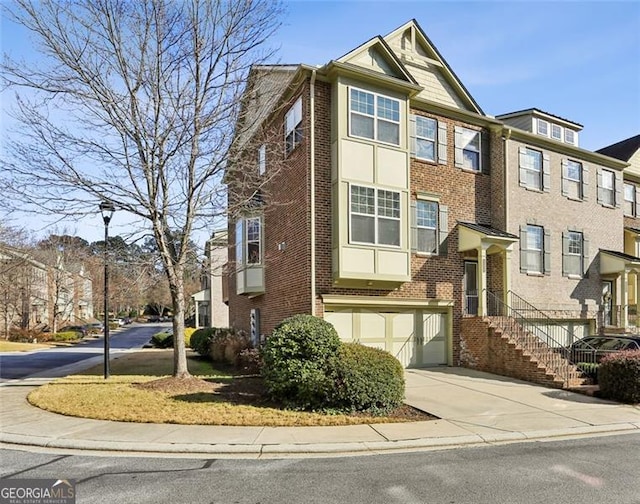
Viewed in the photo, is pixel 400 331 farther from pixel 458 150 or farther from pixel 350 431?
pixel 350 431

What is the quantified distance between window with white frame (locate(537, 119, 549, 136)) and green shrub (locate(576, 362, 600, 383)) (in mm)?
10602

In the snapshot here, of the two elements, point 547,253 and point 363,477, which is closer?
point 363,477

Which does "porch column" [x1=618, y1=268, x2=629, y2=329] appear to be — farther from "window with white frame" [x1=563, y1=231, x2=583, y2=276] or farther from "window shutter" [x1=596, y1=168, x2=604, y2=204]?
"window shutter" [x1=596, y1=168, x2=604, y2=204]

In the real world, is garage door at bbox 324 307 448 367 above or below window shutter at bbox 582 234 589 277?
below

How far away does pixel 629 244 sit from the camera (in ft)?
74.3

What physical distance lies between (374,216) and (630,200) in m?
16.9

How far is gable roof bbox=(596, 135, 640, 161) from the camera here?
78.1ft

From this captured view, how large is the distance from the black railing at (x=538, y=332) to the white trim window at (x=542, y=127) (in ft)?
25.9

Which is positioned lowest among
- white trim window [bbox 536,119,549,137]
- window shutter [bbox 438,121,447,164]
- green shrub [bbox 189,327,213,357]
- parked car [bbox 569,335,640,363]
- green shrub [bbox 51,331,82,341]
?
green shrub [bbox 51,331,82,341]

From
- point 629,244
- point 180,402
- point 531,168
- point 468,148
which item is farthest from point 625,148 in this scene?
point 180,402

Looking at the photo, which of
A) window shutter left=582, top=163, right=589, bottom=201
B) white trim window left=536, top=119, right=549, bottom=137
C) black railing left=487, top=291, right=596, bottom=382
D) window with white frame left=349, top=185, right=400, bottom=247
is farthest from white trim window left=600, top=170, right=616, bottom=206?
window with white frame left=349, top=185, right=400, bottom=247

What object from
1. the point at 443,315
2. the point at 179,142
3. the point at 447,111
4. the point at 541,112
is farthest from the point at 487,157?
the point at 179,142

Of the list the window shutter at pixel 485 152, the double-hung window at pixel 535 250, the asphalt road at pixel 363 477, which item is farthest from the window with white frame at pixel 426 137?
the asphalt road at pixel 363 477

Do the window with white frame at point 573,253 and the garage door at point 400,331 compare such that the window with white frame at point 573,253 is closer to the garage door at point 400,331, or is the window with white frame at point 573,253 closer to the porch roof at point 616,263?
the porch roof at point 616,263
